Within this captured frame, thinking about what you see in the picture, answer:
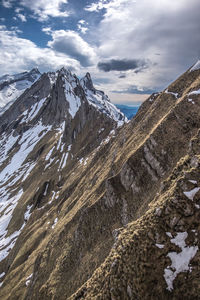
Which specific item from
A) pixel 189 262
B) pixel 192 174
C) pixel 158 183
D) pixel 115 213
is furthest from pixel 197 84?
pixel 189 262

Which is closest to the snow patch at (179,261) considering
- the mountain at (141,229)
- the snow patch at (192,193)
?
the mountain at (141,229)

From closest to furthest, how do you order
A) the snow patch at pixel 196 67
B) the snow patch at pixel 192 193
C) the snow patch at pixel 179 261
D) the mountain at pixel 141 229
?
1. the snow patch at pixel 179 261
2. the mountain at pixel 141 229
3. the snow patch at pixel 192 193
4. the snow patch at pixel 196 67

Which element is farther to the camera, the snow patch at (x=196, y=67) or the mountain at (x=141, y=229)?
the snow patch at (x=196, y=67)

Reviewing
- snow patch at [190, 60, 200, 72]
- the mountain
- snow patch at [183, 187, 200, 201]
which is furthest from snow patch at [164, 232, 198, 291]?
snow patch at [190, 60, 200, 72]

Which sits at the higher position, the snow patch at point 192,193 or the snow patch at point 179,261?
the snow patch at point 192,193

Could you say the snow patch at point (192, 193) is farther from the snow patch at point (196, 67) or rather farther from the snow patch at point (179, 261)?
the snow patch at point (196, 67)

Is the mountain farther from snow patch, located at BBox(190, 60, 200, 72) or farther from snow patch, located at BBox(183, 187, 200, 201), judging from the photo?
snow patch, located at BBox(190, 60, 200, 72)

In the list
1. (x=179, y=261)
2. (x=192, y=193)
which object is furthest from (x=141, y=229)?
(x=192, y=193)

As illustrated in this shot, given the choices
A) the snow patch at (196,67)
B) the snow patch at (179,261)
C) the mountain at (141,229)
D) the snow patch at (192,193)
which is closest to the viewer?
the snow patch at (179,261)

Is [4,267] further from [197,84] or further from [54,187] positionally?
[197,84]

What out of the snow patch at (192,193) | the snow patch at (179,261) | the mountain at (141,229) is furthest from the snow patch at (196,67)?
the snow patch at (179,261)

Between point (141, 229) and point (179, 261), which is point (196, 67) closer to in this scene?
point (141, 229)
